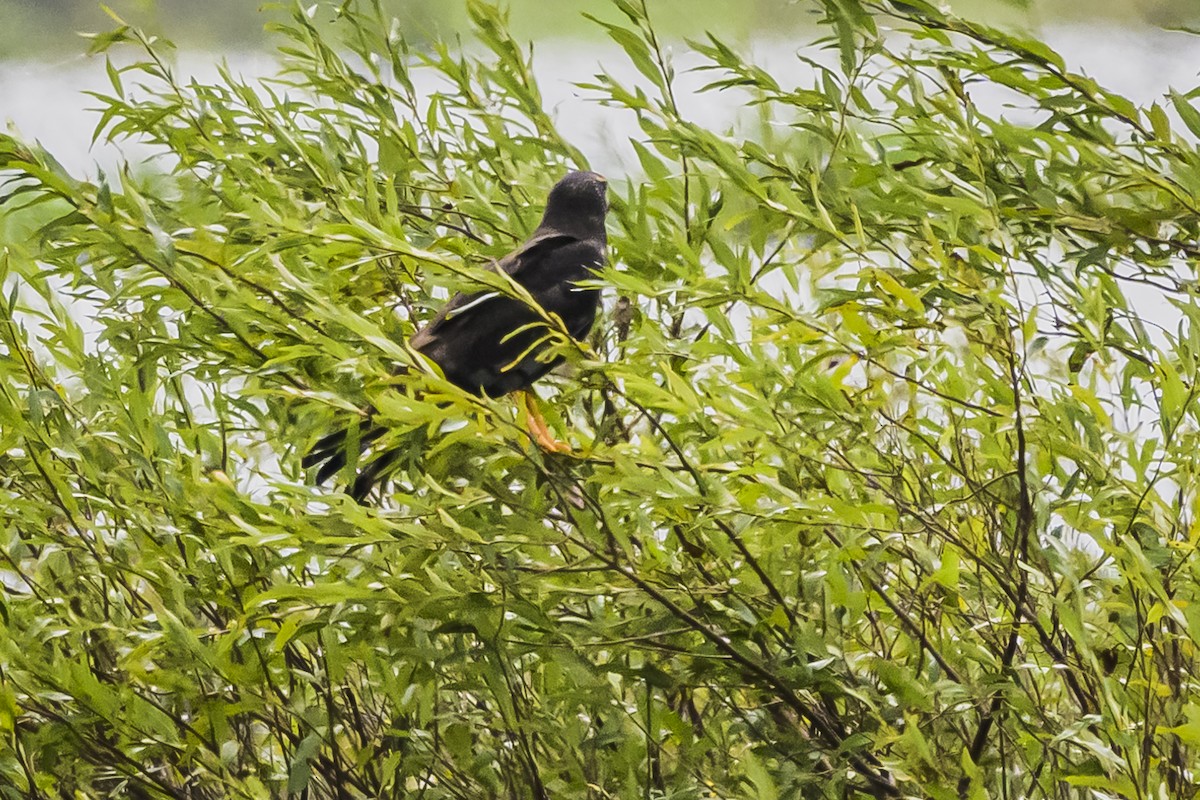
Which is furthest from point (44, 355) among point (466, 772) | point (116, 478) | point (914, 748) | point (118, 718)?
point (914, 748)

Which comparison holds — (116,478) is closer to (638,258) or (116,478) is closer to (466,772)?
(466,772)

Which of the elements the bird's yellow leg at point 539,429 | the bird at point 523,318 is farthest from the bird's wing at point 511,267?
the bird's yellow leg at point 539,429

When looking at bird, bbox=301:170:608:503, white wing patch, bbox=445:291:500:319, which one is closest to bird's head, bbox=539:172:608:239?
bird, bbox=301:170:608:503

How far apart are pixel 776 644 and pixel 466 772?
364 mm

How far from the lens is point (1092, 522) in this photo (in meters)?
0.97

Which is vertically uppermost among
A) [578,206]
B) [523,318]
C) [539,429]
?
[578,206]

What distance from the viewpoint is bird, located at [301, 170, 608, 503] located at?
1276 millimetres

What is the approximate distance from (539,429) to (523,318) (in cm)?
12

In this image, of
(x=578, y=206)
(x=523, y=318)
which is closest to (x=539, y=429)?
(x=523, y=318)

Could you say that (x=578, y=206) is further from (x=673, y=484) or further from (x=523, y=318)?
(x=673, y=484)

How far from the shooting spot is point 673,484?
3.08ft

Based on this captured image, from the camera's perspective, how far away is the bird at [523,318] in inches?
50.3

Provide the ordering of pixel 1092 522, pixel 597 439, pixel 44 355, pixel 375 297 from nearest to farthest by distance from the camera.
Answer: pixel 1092 522 → pixel 597 439 → pixel 375 297 → pixel 44 355

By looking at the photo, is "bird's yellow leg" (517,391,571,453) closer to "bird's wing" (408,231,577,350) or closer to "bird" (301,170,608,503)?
"bird" (301,170,608,503)
